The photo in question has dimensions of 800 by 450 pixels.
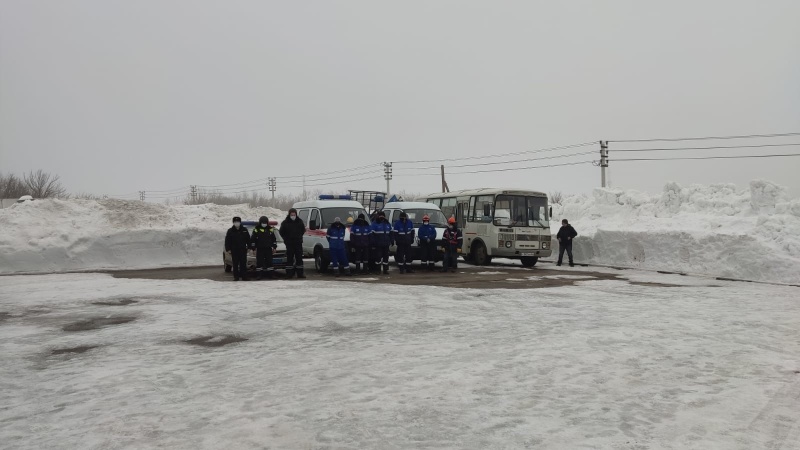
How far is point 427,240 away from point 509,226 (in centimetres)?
314

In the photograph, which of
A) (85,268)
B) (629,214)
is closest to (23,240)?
(85,268)

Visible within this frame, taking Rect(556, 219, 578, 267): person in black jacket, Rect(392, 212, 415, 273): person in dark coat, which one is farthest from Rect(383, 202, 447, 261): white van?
Rect(556, 219, 578, 267): person in black jacket

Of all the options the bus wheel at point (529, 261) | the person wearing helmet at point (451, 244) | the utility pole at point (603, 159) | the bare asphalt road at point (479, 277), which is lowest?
the bare asphalt road at point (479, 277)

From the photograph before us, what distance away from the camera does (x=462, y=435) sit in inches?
→ 172

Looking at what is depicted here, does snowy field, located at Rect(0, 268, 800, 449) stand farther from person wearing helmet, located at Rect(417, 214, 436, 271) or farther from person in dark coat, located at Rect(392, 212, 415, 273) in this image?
person wearing helmet, located at Rect(417, 214, 436, 271)

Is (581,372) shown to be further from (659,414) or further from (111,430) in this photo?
(111,430)

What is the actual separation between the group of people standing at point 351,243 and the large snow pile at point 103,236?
333 inches

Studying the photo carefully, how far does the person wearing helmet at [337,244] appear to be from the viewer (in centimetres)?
1611

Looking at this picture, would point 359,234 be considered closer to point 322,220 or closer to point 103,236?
point 322,220

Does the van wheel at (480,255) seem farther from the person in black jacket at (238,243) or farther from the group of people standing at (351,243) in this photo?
the person in black jacket at (238,243)

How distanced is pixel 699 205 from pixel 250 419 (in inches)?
910

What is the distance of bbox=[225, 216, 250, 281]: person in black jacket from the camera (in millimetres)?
14672

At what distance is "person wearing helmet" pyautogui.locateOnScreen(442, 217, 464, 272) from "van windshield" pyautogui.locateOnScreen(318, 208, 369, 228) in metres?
2.57

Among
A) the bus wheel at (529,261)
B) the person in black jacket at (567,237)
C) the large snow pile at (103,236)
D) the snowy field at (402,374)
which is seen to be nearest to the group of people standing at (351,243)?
the bus wheel at (529,261)
